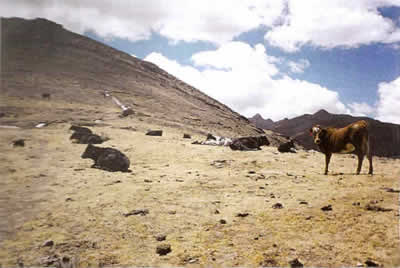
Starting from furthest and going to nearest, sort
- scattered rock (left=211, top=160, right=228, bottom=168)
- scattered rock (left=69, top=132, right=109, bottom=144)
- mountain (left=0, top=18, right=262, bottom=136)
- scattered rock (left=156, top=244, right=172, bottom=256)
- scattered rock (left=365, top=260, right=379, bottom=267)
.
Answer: mountain (left=0, top=18, right=262, bottom=136), scattered rock (left=69, top=132, right=109, bottom=144), scattered rock (left=211, top=160, right=228, bottom=168), scattered rock (left=156, top=244, right=172, bottom=256), scattered rock (left=365, top=260, right=379, bottom=267)

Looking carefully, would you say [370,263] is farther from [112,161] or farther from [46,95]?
[46,95]

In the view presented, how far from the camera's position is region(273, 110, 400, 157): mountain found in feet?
253

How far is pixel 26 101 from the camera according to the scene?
106 ft

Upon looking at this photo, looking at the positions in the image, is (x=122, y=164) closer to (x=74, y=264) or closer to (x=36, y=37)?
(x=74, y=264)

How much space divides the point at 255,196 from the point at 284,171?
160 inches

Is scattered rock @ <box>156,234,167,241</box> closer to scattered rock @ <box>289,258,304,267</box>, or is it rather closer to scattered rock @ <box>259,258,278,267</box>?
scattered rock @ <box>259,258,278,267</box>

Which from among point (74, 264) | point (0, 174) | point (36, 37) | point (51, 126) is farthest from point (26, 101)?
point (36, 37)

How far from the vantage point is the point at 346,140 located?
37.3 ft

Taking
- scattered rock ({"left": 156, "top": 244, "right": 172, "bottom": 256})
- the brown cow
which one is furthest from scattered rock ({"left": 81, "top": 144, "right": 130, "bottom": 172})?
the brown cow

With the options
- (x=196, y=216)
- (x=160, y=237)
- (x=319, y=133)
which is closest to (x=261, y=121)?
(x=319, y=133)

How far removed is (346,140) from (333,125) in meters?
107

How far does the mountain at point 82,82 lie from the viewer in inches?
1342

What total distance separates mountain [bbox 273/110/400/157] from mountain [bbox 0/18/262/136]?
3605 cm

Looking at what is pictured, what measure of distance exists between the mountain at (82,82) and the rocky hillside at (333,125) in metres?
36.0
